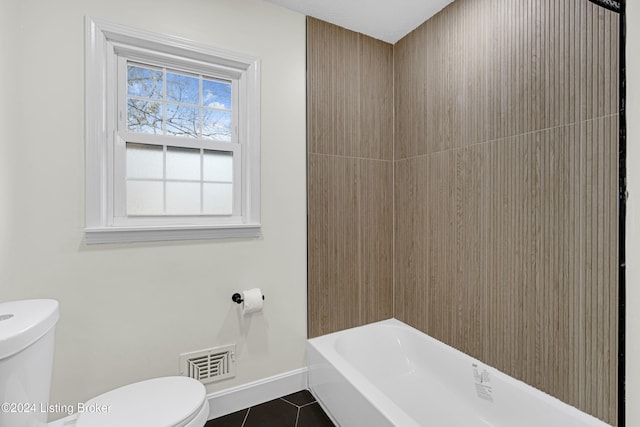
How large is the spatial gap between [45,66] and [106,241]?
2.73 feet

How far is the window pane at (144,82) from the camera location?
5.44ft

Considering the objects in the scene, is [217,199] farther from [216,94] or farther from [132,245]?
[216,94]

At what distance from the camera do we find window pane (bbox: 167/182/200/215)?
5.72 ft

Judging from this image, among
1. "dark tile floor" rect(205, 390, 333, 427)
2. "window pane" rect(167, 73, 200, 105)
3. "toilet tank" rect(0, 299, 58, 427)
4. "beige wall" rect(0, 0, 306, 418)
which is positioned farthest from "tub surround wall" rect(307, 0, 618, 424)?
"toilet tank" rect(0, 299, 58, 427)

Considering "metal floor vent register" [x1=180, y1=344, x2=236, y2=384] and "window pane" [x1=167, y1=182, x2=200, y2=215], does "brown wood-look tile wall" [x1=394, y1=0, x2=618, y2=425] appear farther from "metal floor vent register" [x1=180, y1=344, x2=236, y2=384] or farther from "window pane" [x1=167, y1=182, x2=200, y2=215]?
"window pane" [x1=167, y1=182, x2=200, y2=215]

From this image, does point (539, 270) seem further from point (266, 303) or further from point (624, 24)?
point (266, 303)

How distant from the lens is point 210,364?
69.8 inches

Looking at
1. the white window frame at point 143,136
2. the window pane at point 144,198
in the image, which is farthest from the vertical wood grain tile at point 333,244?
the window pane at point 144,198

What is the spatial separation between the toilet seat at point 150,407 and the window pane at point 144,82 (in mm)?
1458

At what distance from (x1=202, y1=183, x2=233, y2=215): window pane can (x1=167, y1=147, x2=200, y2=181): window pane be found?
0.10 meters

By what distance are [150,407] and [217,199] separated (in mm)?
1063

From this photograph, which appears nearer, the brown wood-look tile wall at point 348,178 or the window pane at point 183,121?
the window pane at point 183,121

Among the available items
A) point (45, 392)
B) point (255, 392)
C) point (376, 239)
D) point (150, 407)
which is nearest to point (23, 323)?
point (45, 392)

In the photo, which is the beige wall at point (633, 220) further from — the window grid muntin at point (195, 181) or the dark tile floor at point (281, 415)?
the window grid muntin at point (195, 181)
